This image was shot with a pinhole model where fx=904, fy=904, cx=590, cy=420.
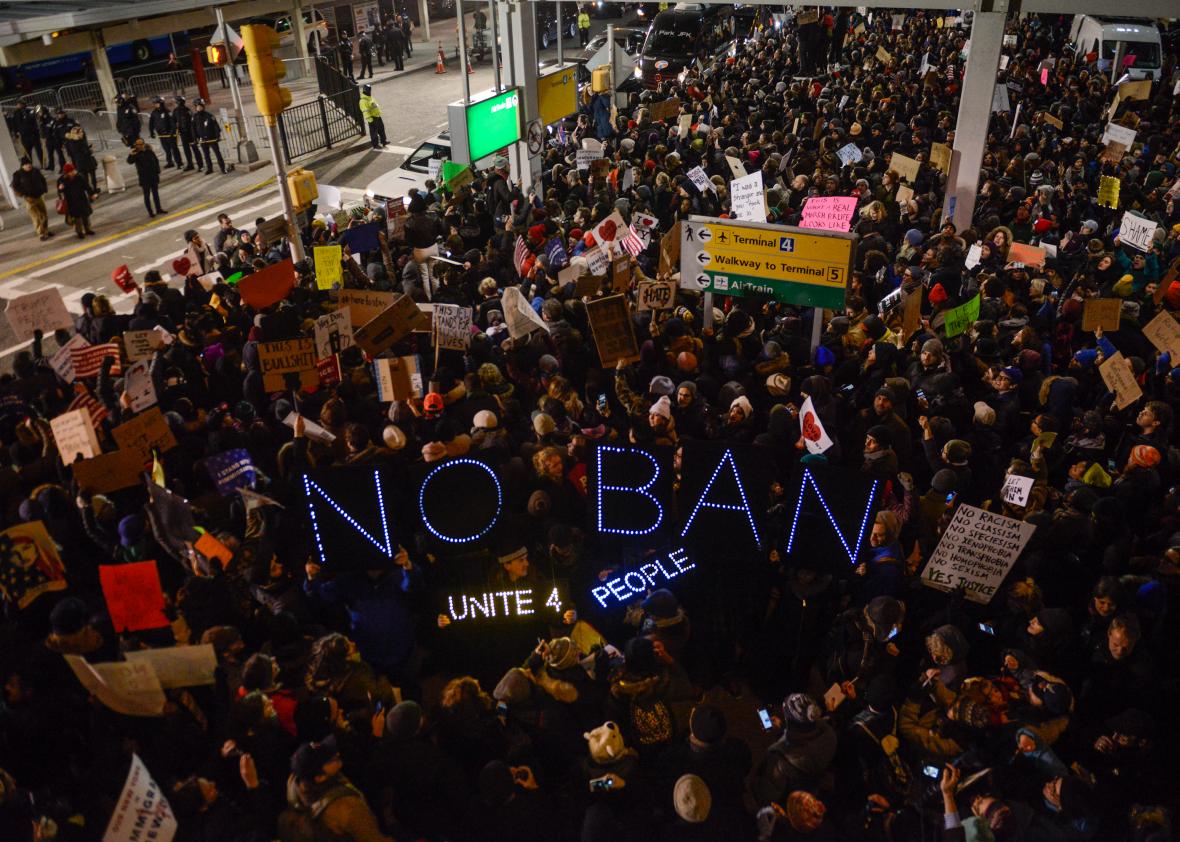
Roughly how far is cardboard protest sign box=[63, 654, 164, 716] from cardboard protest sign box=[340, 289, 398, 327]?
185 inches

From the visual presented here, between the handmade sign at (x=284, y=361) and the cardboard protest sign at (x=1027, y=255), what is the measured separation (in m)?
7.40

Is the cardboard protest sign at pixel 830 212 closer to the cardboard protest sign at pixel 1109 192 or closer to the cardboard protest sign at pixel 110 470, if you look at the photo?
the cardboard protest sign at pixel 1109 192

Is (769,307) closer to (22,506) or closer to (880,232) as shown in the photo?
(880,232)

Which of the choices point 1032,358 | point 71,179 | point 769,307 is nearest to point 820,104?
point 769,307

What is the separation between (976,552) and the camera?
5488 mm

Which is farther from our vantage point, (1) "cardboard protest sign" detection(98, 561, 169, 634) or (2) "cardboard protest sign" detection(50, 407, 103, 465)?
(2) "cardboard protest sign" detection(50, 407, 103, 465)

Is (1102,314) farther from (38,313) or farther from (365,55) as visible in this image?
(365,55)

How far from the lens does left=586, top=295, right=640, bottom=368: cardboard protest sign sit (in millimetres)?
7645

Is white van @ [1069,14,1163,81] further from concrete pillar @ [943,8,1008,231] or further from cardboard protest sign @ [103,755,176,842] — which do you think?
cardboard protest sign @ [103,755,176,842]

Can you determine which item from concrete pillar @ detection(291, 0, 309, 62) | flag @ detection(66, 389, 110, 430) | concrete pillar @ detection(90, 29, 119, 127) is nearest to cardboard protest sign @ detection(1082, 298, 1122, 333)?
flag @ detection(66, 389, 110, 430)

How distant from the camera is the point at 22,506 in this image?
5.88 metres

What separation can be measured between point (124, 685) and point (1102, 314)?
7942 mm

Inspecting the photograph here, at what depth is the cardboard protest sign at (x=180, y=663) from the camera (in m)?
4.50

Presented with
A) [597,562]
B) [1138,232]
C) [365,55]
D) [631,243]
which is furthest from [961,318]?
[365,55]
